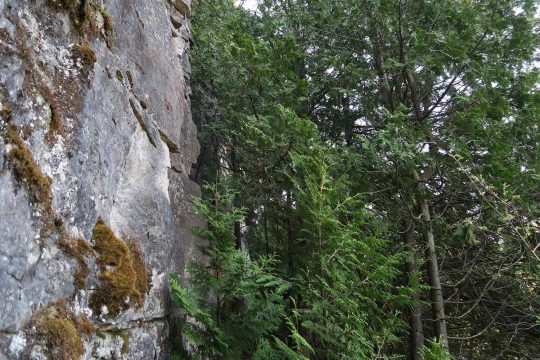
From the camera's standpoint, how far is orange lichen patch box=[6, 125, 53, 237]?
243cm

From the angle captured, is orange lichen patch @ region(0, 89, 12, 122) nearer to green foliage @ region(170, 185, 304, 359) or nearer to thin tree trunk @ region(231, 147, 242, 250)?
green foliage @ region(170, 185, 304, 359)

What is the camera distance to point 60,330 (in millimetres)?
2492

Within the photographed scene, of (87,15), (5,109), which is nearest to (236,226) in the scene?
(87,15)

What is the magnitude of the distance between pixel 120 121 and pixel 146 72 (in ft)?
3.99

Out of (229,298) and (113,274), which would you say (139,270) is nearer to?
(113,274)

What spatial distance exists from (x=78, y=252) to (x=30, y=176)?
0.66 metres

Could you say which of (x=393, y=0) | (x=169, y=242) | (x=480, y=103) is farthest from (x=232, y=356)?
(x=393, y=0)

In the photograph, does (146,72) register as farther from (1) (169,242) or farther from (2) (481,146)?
(2) (481,146)

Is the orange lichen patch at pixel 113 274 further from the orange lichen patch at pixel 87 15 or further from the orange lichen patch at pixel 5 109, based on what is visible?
the orange lichen patch at pixel 87 15

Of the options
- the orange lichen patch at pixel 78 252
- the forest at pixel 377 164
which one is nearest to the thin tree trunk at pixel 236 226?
the forest at pixel 377 164

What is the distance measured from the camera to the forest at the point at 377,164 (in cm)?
429

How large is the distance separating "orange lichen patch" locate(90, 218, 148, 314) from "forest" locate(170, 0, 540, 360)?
76 cm

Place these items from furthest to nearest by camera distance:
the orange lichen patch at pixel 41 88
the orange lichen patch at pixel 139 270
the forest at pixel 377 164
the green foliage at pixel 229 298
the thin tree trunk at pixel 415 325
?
the thin tree trunk at pixel 415 325
the forest at pixel 377 164
the green foliage at pixel 229 298
the orange lichen patch at pixel 139 270
the orange lichen patch at pixel 41 88

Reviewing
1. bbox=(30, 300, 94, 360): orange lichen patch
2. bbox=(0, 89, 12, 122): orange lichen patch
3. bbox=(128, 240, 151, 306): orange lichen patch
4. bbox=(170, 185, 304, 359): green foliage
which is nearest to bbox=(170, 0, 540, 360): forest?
bbox=(170, 185, 304, 359): green foliage
